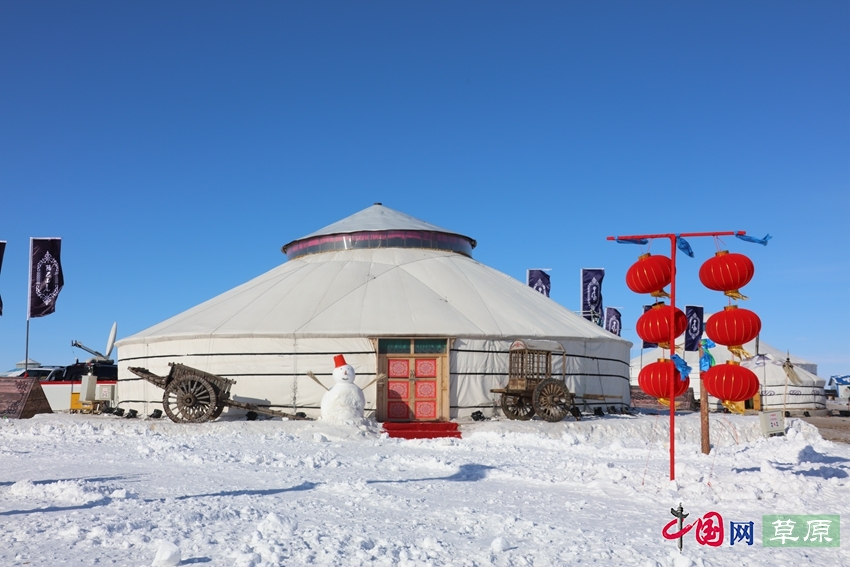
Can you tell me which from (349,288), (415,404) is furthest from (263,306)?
(415,404)

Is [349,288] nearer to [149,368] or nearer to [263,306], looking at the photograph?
[263,306]

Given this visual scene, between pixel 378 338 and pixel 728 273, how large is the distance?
839 centimetres

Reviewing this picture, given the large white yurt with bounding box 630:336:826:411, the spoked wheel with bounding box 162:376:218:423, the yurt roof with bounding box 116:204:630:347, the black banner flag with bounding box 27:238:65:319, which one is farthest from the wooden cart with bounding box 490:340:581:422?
the large white yurt with bounding box 630:336:826:411

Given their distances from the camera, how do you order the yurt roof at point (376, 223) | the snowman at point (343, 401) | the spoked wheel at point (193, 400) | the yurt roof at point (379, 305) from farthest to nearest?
Answer: the yurt roof at point (376, 223), the yurt roof at point (379, 305), the spoked wheel at point (193, 400), the snowman at point (343, 401)

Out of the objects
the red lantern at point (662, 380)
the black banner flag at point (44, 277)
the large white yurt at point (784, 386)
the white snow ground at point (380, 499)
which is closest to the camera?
the white snow ground at point (380, 499)

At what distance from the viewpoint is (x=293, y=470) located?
8.52 meters

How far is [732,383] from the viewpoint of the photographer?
7.71 metres

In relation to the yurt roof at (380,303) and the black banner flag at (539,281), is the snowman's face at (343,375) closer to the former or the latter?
the yurt roof at (380,303)

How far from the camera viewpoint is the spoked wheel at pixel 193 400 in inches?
557

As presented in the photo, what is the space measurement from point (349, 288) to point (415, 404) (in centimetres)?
345

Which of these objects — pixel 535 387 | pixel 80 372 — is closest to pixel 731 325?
pixel 535 387

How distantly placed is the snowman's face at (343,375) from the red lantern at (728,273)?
7293 mm

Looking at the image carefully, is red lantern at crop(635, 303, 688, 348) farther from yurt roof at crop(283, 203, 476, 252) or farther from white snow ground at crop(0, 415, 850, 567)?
yurt roof at crop(283, 203, 476, 252)

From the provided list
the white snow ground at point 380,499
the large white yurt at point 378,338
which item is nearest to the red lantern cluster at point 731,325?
the white snow ground at point 380,499
